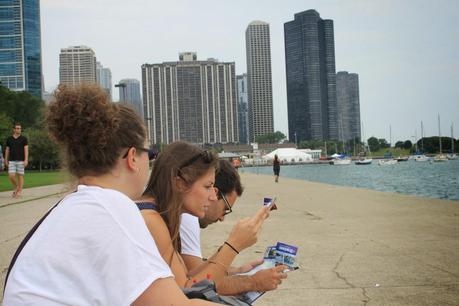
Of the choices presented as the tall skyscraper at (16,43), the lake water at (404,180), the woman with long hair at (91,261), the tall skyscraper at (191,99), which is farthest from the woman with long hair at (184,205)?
the tall skyscraper at (16,43)

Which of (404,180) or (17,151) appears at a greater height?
(17,151)

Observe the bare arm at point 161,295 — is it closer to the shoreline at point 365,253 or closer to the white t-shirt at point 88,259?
the white t-shirt at point 88,259

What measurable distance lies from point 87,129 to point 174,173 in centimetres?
97

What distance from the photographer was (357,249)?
6.34 metres

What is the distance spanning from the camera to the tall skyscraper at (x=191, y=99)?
131750 mm

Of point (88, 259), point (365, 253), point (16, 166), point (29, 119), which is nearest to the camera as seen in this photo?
point (88, 259)

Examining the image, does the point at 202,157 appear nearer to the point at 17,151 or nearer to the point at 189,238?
the point at 189,238

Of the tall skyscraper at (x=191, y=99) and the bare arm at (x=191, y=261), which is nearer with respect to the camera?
the bare arm at (x=191, y=261)

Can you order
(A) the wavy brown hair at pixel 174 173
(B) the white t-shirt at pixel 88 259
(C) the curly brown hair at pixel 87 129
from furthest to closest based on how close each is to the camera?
(A) the wavy brown hair at pixel 174 173 → (C) the curly brown hair at pixel 87 129 → (B) the white t-shirt at pixel 88 259

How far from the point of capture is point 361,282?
4578mm

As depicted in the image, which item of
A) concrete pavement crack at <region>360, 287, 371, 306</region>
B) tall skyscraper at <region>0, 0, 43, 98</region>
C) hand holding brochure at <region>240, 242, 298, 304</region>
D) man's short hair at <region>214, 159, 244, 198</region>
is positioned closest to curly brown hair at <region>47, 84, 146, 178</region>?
hand holding brochure at <region>240, 242, 298, 304</region>

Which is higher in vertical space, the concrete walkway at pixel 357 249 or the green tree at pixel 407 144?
the green tree at pixel 407 144

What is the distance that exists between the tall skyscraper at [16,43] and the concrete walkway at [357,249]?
157 metres

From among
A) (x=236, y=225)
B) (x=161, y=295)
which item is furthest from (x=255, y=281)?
(x=161, y=295)
